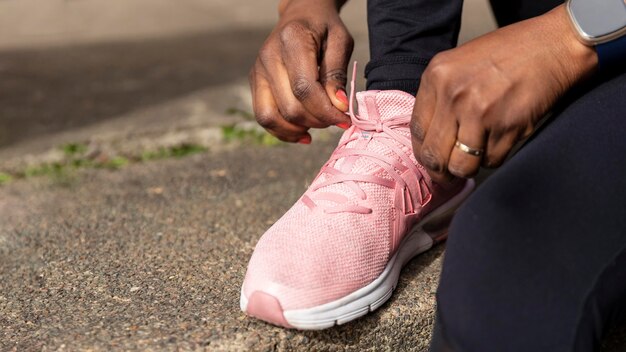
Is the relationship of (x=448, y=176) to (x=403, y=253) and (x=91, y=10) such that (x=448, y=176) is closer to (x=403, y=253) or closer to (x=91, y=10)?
(x=403, y=253)

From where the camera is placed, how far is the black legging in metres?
0.85

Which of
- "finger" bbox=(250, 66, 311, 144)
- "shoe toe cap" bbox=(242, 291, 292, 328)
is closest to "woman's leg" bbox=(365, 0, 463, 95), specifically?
"finger" bbox=(250, 66, 311, 144)

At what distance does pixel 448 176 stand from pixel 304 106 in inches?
11.4

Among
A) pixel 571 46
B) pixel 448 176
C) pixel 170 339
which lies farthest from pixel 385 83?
pixel 170 339

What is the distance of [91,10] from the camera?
3828 mm

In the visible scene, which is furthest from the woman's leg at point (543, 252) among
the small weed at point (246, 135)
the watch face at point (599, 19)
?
the small weed at point (246, 135)

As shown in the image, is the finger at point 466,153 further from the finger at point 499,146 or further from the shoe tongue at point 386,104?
the shoe tongue at point 386,104

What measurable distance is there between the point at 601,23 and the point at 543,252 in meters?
0.29

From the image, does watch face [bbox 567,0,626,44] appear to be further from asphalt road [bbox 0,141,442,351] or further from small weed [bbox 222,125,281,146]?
small weed [bbox 222,125,281,146]

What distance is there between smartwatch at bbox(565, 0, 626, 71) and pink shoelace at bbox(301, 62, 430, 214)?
0.33 meters

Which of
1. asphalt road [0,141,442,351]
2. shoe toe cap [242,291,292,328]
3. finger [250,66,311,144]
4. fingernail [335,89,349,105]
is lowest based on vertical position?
asphalt road [0,141,442,351]

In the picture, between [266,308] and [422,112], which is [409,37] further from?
[266,308]

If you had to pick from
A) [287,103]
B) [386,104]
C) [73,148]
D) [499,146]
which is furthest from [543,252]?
[73,148]

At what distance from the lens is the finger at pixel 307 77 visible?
4.00 feet
